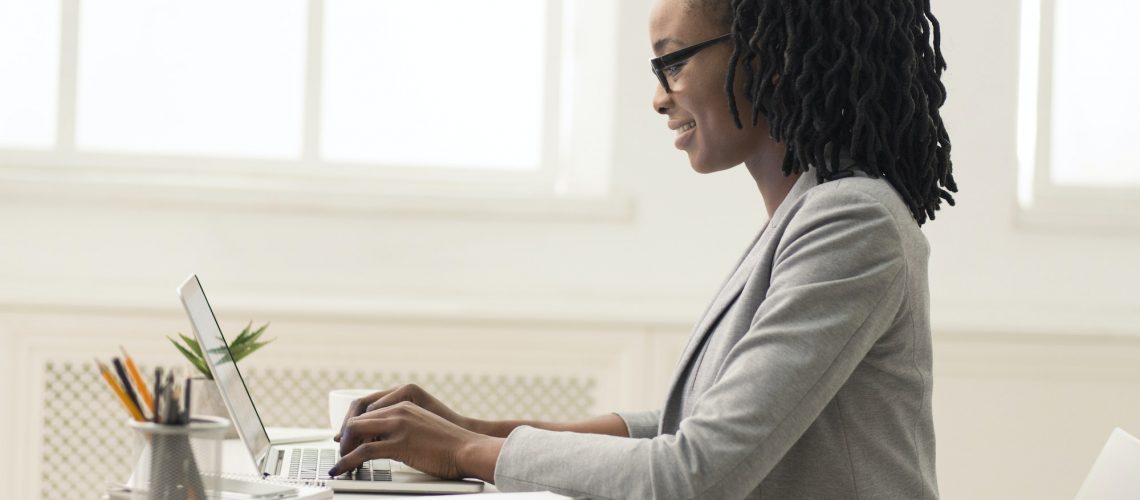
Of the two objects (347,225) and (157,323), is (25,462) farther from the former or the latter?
(347,225)

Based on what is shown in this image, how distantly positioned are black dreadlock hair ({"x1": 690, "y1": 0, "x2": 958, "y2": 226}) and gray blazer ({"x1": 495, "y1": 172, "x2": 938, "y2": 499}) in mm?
61

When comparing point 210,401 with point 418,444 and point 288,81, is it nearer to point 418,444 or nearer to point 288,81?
point 418,444

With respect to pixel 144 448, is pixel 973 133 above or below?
above

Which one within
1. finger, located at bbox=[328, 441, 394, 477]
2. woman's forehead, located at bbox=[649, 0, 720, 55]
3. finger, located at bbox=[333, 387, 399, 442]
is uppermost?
woman's forehead, located at bbox=[649, 0, 720, 55]

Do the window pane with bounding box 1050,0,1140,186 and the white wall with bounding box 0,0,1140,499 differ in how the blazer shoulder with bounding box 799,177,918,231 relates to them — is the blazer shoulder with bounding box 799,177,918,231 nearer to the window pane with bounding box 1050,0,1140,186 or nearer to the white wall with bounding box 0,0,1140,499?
the white wall with bounding box 0,0,1140,499

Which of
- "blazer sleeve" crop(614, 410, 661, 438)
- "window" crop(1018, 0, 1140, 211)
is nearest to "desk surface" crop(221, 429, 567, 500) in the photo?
"blazer sleeve" crop(614, 410, 661, 438)

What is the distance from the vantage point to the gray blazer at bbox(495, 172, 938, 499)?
109 centimetres

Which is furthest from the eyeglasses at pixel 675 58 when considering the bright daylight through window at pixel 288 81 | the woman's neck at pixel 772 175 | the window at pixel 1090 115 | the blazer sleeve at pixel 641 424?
the window at pixel 1090 115

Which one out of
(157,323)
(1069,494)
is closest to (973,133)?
(1069,494)

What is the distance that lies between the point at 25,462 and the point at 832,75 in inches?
89.0

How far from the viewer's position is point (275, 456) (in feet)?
4.79

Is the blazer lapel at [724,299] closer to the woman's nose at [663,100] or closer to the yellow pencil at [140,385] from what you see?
the woman's nose at [663,100]

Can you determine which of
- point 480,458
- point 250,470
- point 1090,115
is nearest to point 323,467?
point 250,470

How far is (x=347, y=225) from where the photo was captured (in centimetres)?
294
